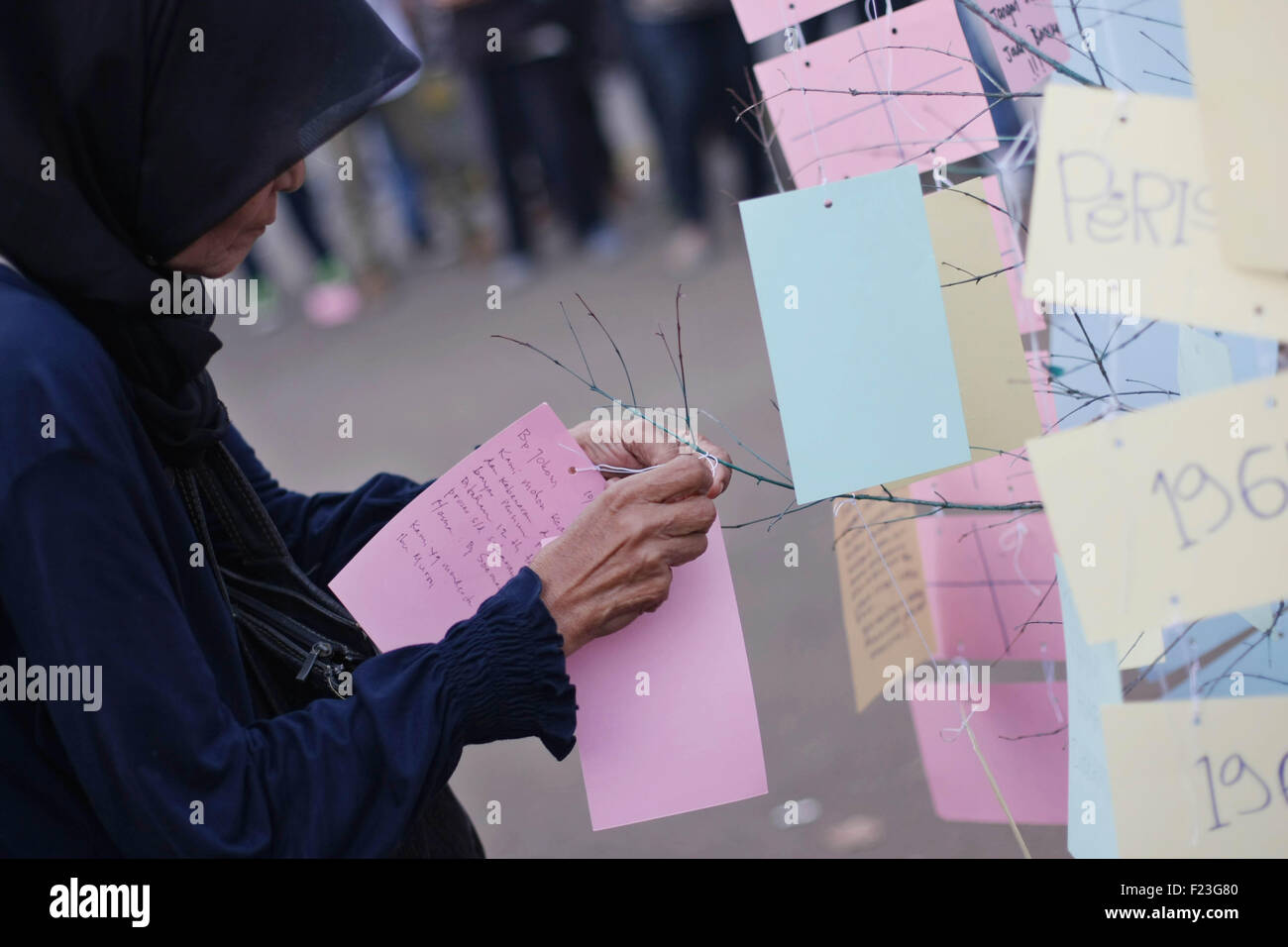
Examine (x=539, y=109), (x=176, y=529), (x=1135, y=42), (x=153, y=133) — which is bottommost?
(x=176, y=529)

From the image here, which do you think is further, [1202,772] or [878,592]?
[878,592]

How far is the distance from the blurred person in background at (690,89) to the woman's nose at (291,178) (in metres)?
3.62

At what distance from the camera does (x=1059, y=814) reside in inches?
56.0

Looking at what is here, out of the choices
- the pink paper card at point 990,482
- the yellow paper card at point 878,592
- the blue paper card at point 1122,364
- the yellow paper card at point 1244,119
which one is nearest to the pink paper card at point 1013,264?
the blue paper card at point 1122,364

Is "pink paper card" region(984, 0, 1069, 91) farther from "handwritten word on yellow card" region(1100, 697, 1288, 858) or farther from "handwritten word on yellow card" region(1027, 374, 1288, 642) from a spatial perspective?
"handwritten word on yellow card" region(1100, 697, 1288, 858)

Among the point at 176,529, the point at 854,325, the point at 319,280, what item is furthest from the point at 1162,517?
the point at 319,280

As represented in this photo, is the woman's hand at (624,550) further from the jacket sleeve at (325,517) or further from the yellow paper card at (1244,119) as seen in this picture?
the yellow paper card at (1244,119)

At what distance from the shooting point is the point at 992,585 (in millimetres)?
1459

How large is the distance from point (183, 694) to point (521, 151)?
197 inches

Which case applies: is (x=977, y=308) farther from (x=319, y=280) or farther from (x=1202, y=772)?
(x=319, y=280)

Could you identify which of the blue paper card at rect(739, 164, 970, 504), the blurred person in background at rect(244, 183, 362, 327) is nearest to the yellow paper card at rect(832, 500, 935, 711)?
the blue paper card at rect(739, 164, 970, 504)

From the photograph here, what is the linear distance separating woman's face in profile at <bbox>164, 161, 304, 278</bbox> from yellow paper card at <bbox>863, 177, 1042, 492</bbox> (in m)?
0.67

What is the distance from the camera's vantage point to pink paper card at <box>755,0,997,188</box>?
1.29m

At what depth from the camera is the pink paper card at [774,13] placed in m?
1.29
